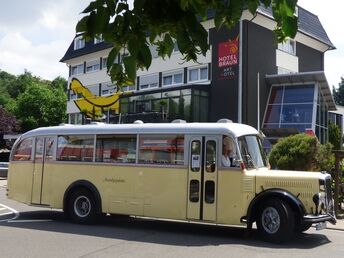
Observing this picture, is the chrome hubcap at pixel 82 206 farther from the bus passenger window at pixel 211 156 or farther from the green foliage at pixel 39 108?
the green foliage at pixel 39 108

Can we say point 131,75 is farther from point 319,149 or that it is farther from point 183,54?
point 319,149

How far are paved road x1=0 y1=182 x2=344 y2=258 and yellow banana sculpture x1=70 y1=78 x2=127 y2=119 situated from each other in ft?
94.2

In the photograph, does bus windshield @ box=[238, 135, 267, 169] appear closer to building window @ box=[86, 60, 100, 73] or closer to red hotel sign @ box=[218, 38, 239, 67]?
red hotel sign @ box=[218, 38, 239, 67]

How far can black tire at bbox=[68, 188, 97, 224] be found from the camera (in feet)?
Answer: 44.1

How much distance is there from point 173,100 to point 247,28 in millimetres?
6675

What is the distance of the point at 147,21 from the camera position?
251 centimetres

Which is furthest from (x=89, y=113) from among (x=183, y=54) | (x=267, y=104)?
(x=183, y=54)

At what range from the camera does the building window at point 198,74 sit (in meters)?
35.3

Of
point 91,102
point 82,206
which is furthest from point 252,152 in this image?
point 91,102

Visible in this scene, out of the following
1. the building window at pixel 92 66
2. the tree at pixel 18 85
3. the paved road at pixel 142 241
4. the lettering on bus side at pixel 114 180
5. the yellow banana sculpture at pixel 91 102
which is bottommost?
the paved road at pixel 142 241

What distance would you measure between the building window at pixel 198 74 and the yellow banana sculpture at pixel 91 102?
754 centimetres

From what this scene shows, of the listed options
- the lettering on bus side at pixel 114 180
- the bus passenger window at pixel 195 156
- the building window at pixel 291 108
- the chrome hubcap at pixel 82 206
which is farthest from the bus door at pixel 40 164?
the building window at pixel 291 108

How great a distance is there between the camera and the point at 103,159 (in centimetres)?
1365

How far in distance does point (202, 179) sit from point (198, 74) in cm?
2435
